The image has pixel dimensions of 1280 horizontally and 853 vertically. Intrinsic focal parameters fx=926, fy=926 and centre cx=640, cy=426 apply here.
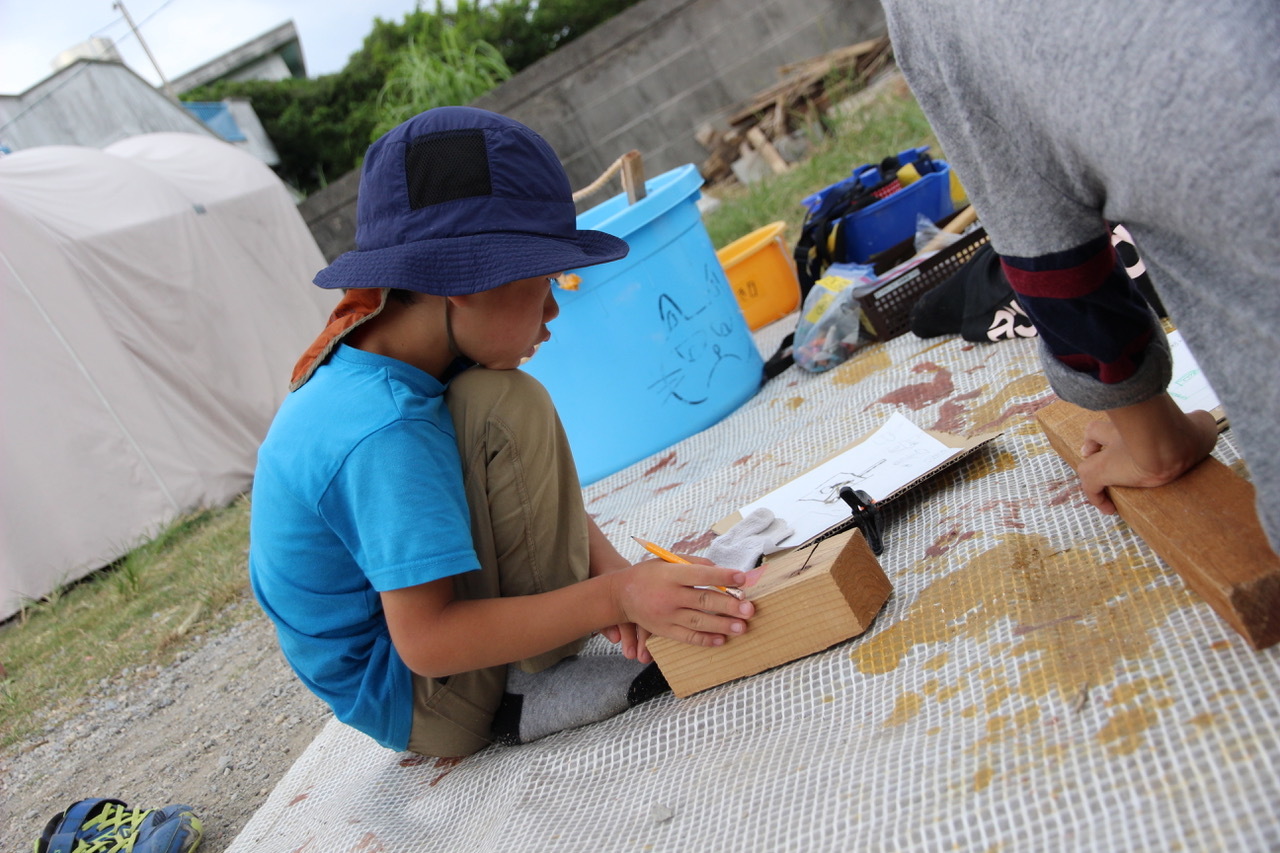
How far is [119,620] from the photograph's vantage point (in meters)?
3.46

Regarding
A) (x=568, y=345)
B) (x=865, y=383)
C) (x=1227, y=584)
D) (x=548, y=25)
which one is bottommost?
(x=865, y=383)

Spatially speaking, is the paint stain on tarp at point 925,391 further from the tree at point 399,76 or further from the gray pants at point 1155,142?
the tree at point 399,76

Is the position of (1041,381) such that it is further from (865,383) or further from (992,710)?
(992,710)

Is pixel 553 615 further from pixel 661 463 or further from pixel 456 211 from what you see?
pixel 661 463

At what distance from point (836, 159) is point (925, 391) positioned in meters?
3.30

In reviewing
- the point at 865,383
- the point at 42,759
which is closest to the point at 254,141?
the point at 42,759

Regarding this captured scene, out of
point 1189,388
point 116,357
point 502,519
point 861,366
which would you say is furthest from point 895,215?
point 116,357

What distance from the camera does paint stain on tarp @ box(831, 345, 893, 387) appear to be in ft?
7.77

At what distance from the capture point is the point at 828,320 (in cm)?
259

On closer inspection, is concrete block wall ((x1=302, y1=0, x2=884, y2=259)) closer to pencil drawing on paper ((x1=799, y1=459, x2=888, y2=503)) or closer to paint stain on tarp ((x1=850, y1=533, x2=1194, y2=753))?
pencil drawing on paper ((x1=799, y1=459, x2=888, y2=503))

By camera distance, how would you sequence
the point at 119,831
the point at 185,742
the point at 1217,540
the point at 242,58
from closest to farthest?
the point at 1217,540 < the point at 119,831 < the point at 185,742 < the point at 242,58

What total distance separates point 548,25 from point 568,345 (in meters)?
7.81

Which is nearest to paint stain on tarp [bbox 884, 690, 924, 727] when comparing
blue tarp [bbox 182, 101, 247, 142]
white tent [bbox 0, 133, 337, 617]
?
white tent [bbox 0, 133, 337, 617]

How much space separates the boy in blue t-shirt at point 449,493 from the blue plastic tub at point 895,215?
1690 mm
